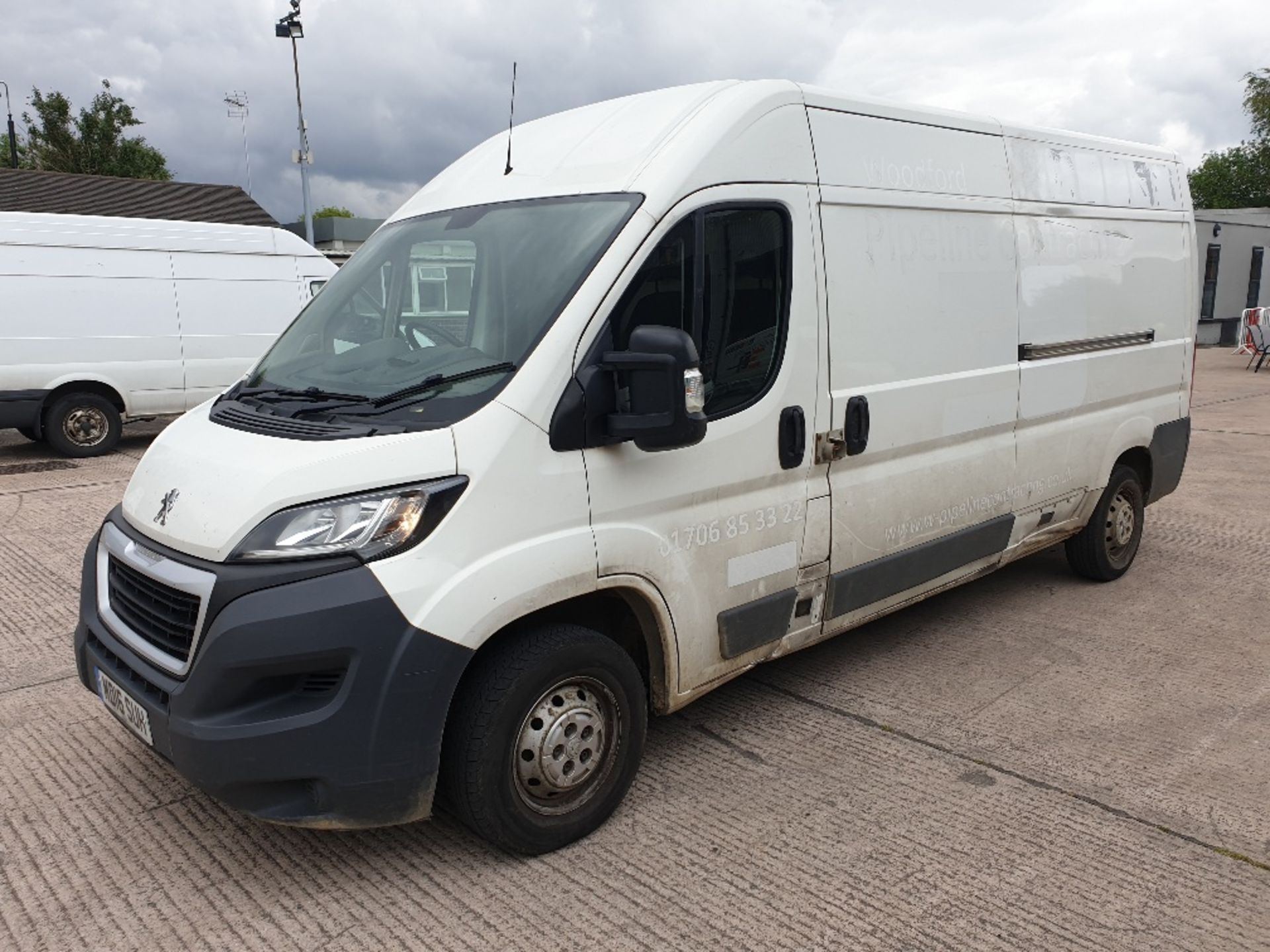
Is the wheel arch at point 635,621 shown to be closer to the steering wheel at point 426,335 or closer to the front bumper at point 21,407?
the steering wheel at point 426,335

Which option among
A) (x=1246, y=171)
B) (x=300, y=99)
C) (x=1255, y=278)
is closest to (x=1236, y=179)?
(x=1246, y=171)

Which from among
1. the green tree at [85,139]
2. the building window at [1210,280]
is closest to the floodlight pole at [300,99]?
the green tree at [85,139]

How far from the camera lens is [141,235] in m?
11.1

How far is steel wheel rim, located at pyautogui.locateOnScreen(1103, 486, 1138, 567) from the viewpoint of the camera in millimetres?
5824

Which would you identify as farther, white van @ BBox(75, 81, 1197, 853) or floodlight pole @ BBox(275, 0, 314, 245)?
floodlight pole @ BBox(275, 0, 314, 245)

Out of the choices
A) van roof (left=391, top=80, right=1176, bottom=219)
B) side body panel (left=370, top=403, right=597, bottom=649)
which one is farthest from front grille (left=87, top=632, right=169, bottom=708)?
van roof (left=391, top=80, right=1176, bottom=219)

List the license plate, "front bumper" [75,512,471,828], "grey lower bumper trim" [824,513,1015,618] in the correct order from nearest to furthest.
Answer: "front bumper" [75,512,471,828] < the license plate < "grey lower bumper trim" [824,513,1015,618]

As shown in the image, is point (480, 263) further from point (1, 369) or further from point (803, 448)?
point (1, 369)

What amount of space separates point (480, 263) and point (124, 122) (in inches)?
1455

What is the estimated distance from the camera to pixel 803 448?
12.1ft

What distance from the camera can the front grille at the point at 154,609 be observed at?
2.81 meters

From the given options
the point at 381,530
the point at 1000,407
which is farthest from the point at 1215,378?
the point at 381,530

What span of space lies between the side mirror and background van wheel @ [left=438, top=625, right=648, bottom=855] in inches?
25.7

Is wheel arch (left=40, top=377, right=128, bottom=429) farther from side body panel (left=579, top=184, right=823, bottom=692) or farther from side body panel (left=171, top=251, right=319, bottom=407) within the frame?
side body panel (left=579, top=184, right=823, bottom=692)
